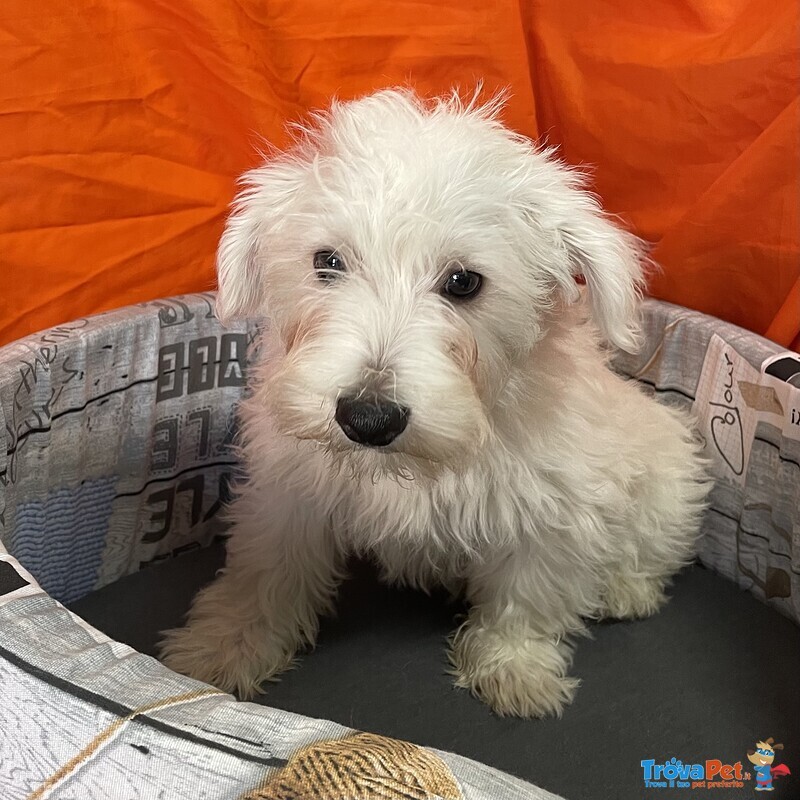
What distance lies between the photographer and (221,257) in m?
1.60

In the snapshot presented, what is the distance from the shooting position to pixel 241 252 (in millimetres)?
1609

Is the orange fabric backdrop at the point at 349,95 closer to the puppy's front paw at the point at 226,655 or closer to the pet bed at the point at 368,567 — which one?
the pet bed at the point at 368,567

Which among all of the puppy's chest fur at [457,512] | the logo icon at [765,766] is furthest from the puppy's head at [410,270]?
the logo icon at [765,766]

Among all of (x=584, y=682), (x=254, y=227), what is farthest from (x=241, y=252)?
(x=584, y=682)

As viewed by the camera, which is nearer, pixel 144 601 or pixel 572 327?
pixel 572 327

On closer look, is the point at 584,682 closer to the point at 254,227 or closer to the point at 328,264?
the point at 328,264

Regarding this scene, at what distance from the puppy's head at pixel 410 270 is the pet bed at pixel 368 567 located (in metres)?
0.58

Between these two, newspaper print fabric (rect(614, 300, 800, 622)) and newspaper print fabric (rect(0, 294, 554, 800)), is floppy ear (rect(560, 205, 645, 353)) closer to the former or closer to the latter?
newspaper print fabric (rect(614, 300, 800, 622))

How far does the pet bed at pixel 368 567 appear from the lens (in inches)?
70.7

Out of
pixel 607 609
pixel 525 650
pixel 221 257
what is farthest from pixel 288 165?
pixel 607 609

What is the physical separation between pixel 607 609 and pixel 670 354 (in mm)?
760

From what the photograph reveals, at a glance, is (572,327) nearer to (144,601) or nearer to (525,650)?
(525,650)

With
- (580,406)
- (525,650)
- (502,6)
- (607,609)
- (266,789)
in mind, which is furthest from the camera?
(502,6)

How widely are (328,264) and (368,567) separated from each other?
108 cm
